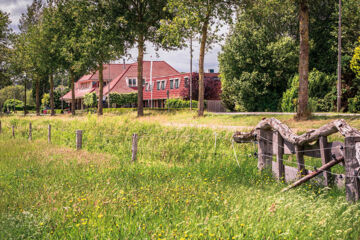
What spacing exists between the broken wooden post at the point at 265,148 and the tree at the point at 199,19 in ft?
63.4

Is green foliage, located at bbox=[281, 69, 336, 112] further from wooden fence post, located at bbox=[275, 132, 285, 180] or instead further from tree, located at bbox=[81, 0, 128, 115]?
wooden fence post, located at bbox=[275, 132, 285, 180]

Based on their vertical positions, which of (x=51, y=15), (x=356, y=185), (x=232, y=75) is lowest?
(x=356, y=185)

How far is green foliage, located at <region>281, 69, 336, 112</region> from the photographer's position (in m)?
33.0

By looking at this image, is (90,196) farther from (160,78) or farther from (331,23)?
(160,78)

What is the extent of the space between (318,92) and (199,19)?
14.7 metres

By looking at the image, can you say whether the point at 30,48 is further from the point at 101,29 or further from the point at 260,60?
the point at 260,60

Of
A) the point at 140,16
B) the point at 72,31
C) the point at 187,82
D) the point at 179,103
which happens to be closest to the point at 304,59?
the point at 140,16

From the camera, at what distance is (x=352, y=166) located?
6.21 metres

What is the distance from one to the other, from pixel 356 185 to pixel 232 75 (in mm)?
35092

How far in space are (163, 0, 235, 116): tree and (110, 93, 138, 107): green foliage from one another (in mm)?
30759

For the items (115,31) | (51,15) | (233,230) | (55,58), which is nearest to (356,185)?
(233,230)

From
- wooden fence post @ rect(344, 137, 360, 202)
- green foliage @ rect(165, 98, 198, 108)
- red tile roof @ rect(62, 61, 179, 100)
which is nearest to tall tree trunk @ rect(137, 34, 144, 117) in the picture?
green foliage @ rect(165, 98, 198, 108)

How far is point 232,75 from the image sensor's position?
4053 centimetres

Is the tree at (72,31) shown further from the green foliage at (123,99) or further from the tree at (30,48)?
the green foliage at (123,99)
